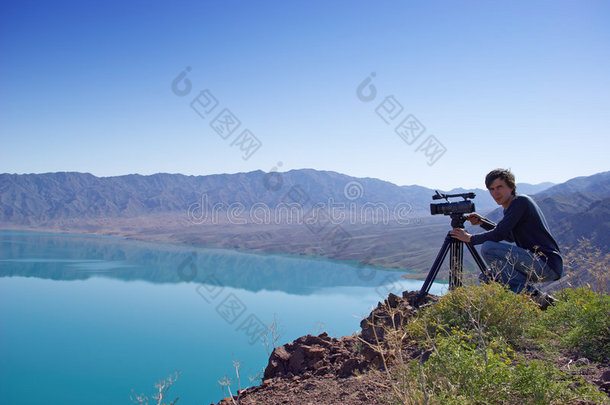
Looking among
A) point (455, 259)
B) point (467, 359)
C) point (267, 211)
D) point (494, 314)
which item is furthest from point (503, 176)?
point (267, 211)

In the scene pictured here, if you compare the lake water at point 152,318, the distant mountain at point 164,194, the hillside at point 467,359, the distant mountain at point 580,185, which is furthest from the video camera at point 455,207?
the distant mountain at point 164,194

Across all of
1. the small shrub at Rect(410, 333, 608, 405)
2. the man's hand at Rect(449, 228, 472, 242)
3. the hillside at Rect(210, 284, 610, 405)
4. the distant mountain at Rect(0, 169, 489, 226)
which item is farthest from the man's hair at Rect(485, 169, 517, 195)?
the distant mountain at Rect(0, 169, 489, 226)

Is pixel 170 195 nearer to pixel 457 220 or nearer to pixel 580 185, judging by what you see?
pixel 580 185

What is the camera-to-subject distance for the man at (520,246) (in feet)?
9.63

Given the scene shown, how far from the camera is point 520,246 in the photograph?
3166 millimetres

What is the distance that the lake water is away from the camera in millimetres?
20062

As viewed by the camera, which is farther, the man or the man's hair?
the man's hair

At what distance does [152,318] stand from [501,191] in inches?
1231

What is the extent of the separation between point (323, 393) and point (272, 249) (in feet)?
259

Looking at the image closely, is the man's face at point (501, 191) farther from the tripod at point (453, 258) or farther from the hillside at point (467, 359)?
the hillside at point (467, 359)

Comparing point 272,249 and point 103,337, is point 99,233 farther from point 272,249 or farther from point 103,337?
point 103,337

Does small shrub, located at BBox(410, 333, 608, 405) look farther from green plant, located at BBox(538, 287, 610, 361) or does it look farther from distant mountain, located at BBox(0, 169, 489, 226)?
distant mountain, located at BBox(0, 169, 489, 226)

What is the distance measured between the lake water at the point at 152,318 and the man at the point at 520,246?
99cm

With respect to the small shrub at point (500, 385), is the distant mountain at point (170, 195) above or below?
above
